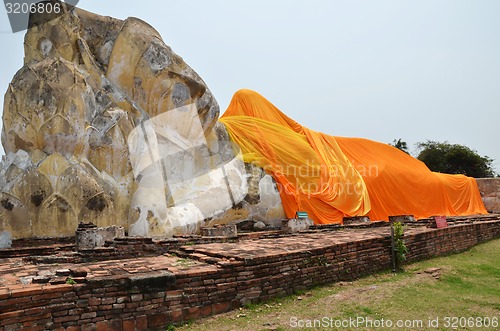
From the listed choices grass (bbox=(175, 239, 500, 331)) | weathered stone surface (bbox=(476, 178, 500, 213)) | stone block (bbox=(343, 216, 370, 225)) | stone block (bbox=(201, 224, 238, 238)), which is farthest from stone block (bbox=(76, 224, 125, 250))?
weathered stone surface (bbox=(476, 178, 500, 213))

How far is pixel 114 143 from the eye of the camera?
28.7 ft

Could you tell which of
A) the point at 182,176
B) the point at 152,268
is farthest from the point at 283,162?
the point at 152,268

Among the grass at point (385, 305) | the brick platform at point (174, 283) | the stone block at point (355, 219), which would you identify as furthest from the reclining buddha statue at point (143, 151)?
the grass at point (385, 305)

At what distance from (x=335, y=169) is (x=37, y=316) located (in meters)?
11.7

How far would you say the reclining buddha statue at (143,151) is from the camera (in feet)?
25.8

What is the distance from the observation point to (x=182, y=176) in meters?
10.6

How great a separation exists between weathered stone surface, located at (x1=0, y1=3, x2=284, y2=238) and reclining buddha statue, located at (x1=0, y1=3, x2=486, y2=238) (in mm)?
23

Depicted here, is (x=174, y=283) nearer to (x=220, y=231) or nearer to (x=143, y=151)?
(x=220, y=231)

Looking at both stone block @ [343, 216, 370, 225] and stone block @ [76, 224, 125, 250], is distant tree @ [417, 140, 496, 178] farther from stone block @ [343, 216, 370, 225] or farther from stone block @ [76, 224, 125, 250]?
stone block @ [76, 224, 125, 250]

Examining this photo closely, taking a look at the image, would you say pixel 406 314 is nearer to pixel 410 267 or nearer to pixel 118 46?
pixel 410 267

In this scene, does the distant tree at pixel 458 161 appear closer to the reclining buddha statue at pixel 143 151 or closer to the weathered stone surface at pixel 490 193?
the weathered stone surface at pixel 490 193

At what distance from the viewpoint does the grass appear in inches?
151

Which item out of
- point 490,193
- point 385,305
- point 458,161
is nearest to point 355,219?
point 385,305

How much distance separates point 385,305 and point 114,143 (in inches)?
245
